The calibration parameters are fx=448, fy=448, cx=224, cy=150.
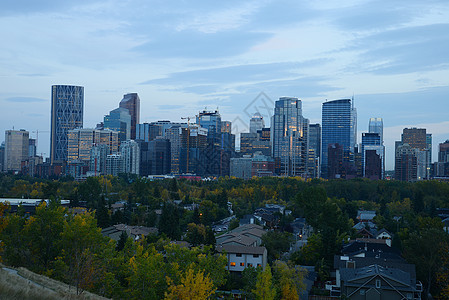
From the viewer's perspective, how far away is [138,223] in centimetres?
6456

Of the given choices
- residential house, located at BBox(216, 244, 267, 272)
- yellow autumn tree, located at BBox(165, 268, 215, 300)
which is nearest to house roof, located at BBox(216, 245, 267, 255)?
residential house, located at BBox(216, 244, 267, 272)

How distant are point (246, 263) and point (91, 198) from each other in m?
45.7

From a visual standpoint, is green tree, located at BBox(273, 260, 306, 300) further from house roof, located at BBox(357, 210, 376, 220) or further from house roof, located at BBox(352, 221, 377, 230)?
house roof, located at BBox(357, 210, 376, 220)

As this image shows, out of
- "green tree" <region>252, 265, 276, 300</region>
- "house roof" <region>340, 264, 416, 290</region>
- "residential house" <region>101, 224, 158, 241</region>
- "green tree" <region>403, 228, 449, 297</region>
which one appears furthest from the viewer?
"residential house" <region>101, 224, 158, 241</region>

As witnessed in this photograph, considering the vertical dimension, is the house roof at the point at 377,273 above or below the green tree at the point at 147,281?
below

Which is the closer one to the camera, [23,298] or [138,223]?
[23,298]

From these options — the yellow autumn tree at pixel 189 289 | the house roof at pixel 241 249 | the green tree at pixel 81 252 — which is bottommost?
the house roof at pixel 241 249

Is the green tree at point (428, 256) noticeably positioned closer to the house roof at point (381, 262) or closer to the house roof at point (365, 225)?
the house roof at point (381, 262)

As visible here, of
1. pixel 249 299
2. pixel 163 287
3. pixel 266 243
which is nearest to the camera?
pixel 163 287

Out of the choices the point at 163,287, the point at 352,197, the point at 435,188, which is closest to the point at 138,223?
the point at 163,287

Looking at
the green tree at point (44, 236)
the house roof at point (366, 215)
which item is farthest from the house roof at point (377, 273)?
the house roof at point (366, 215)

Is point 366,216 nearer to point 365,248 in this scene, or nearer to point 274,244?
point 274,244

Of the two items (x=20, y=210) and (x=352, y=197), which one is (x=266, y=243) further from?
(x=352, y=197)

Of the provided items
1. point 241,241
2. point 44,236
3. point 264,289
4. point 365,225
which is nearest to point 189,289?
point 264,289
